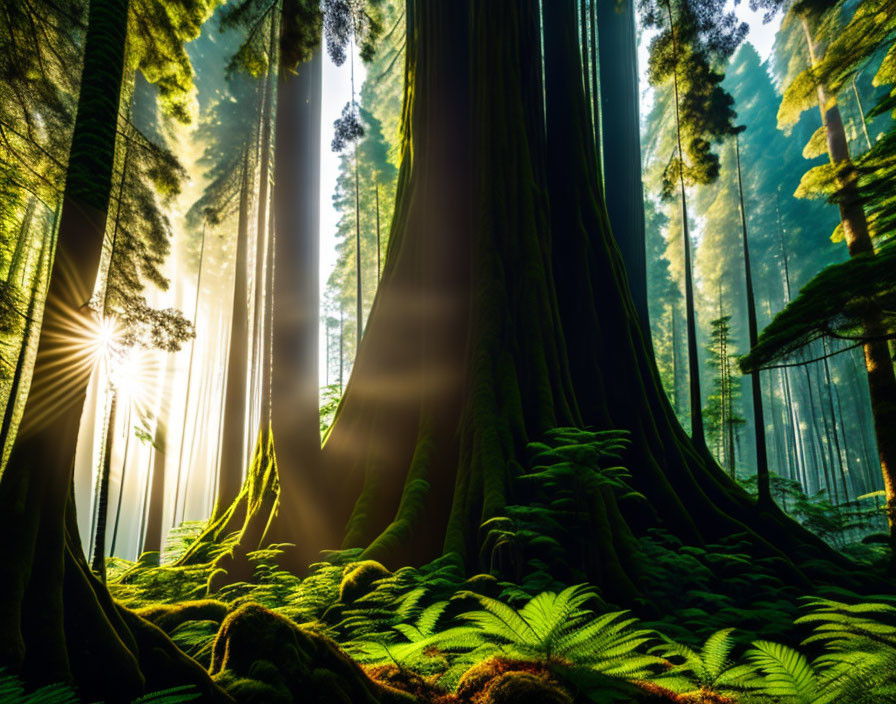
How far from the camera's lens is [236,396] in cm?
1055

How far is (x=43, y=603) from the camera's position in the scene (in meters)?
1.63

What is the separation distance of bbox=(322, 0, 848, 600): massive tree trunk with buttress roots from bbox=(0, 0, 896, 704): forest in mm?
42

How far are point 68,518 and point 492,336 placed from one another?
387 cm

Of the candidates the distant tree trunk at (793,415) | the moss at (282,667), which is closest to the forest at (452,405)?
the moss at (282,667)

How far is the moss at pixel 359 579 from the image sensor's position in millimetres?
3092

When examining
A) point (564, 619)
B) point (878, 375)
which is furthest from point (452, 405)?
point (878, 375)

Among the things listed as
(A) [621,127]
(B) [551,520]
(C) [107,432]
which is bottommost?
(B) [551,520]

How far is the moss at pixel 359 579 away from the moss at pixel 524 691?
1.95m

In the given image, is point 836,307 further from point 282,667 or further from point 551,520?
point 282,667

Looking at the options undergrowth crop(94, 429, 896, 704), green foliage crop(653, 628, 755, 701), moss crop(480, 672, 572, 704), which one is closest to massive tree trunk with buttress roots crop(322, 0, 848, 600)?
undergrowth crop(94, 429, 896, 704)

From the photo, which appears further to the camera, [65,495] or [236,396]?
[236,396]

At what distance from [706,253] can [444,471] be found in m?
30.1

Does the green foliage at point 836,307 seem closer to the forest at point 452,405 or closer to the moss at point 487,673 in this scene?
the forest at point 452,405

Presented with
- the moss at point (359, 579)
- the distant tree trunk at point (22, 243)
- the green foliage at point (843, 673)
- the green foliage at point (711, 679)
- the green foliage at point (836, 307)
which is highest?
the distant tree trunk at point (22, 243)
